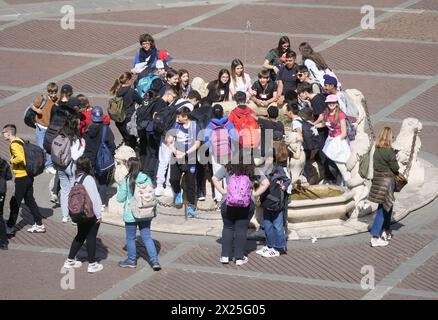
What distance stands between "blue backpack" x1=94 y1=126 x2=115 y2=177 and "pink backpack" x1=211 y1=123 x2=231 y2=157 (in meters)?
1.63

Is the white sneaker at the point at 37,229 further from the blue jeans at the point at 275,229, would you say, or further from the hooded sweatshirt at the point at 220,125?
the blue jeans at the point at 275,229

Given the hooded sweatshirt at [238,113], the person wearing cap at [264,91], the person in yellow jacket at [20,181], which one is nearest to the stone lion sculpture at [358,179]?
the hooded sweatshirt at [238,113]

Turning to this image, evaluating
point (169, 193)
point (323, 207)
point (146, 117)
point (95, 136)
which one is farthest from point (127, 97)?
point (323, 207)

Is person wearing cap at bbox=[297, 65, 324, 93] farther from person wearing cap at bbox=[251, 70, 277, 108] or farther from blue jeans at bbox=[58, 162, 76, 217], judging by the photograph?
blue jeans at bbox=[58, 162, 76, 217]

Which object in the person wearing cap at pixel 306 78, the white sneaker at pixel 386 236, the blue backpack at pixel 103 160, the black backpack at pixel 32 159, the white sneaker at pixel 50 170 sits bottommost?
the white sneaker at pixel 50 170

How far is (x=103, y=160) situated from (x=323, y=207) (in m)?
3.27

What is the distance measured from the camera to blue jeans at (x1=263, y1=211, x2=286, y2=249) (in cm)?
1611

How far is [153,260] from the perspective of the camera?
Result: 15.7 m

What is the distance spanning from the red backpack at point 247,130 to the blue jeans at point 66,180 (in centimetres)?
242

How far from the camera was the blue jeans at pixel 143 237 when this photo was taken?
1560 cm

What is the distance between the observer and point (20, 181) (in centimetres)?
1684

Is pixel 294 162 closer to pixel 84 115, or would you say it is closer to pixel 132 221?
pixel 132 221

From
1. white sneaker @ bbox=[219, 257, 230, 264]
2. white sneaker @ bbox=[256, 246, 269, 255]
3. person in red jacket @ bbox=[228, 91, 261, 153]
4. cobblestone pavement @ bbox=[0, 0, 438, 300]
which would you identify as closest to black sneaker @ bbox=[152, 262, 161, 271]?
cobblestone pavement @ bbox=[0, 0, 438, 300]

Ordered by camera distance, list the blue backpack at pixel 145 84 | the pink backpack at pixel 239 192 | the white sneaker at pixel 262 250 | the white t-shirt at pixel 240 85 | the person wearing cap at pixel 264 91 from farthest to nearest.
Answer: the white t-shirt at pixel 240 85 < the person wearing cap at pixel 264 91 < the blue backpack at pixel 145 84 < the white sneaker at pixel 262 250 < the pink backpack at pixel 239 192
